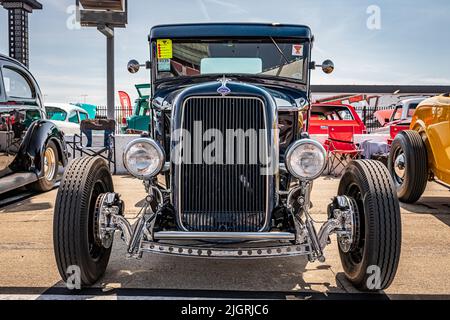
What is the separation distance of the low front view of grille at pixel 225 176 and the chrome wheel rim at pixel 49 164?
4480 millimetres

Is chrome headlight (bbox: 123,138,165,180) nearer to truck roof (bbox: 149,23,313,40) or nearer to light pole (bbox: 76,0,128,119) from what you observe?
truck roof (bbox: 149,23,313,40)

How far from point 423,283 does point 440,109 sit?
289 cm

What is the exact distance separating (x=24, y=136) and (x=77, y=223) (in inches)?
151

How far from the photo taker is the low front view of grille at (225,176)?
2.93 metres

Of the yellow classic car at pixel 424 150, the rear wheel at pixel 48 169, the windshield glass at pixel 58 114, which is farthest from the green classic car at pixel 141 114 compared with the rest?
the yellow classic car at pixel 424 150

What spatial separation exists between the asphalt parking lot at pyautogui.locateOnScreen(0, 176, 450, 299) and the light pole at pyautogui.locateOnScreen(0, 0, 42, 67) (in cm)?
1634

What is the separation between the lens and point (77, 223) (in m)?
2.70

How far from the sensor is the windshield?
4086 mm

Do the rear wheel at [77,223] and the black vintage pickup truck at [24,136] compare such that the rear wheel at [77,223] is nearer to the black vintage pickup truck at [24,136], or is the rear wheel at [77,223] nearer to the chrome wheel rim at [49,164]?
the black vintage pickup truck at [24,136]

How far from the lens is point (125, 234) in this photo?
2.82 metres

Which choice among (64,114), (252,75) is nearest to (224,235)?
(252,75)

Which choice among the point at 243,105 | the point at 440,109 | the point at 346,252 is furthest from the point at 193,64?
the point at 440,109

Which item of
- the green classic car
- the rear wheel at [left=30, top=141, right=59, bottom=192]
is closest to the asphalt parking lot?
the rear wheel at [left=30, top=141, right=59, bottom=192]

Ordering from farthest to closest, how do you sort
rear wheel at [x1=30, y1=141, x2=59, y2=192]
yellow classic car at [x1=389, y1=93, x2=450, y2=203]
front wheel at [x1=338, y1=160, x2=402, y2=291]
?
1. rear wheel at [x1=30, y1=141, x2=59, y2=192]
2. yellow classic car at [x1=389, y1=93, x2=450, y2=203]
3. front wheel at [x1=338, y1=160, x2=402, y2=291]
